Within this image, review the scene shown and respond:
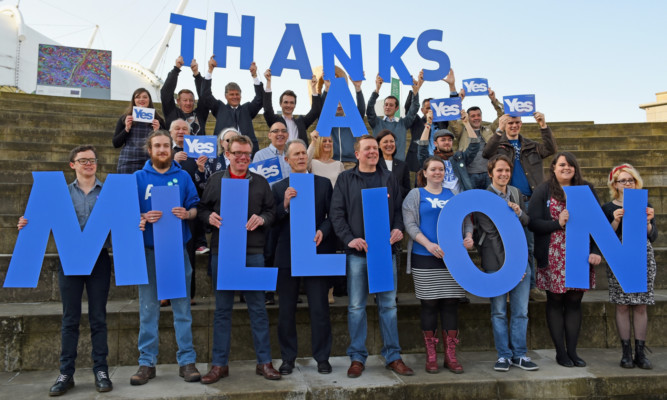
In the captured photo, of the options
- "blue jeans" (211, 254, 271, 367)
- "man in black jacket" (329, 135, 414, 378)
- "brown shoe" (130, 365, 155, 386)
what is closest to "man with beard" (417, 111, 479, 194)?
"man in black jacket" (329, 135, 414, 378)

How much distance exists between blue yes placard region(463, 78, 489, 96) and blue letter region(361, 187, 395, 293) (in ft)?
7.72

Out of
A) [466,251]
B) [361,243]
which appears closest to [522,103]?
[466,251]

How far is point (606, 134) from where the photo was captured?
34.4 feet

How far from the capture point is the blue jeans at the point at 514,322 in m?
4.21

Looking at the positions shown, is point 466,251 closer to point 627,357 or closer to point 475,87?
point 627,357

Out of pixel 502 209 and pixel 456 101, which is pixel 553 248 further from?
pixel 456 101

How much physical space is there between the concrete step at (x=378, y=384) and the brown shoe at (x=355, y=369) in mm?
50

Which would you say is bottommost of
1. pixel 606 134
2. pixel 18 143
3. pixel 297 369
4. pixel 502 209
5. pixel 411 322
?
pixel 297 369

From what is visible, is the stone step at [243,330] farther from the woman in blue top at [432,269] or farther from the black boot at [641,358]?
the woman in blue top at [432,269]

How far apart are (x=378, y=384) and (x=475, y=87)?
12.1ft

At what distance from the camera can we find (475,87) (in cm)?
575

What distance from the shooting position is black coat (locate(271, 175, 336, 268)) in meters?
4.22

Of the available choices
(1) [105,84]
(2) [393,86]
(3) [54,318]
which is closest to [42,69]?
(1) [105,84]

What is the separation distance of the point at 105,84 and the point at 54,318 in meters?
20.4
